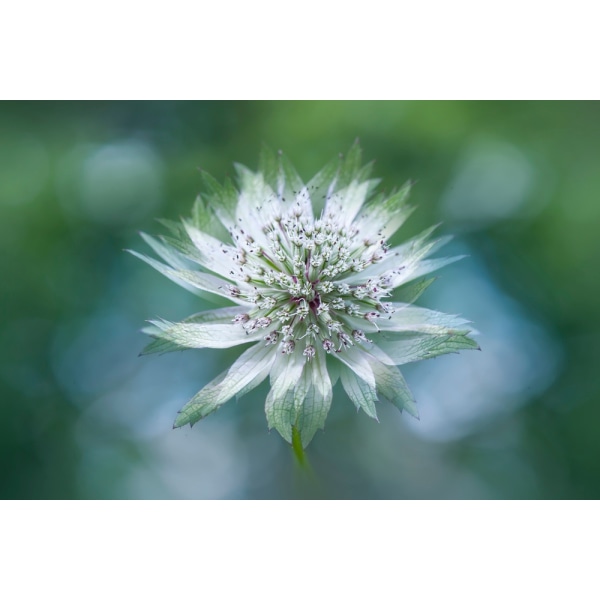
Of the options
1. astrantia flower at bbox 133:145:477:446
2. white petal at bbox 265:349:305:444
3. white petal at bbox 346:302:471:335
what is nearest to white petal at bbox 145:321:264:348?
astrantia flower at bbox 133:145:477:446

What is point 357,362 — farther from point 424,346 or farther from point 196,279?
point 196,279

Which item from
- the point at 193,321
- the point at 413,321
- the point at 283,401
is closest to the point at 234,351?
the point at 193,321

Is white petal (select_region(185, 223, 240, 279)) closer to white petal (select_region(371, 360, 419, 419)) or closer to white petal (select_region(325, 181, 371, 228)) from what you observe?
white petal (select_region(325, 181, 371, 228))

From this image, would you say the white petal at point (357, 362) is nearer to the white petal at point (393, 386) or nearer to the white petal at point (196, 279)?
the white petal at point (393, 386)

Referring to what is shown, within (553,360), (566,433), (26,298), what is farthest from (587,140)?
(26,298)

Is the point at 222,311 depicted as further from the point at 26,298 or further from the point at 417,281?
the point at 26,298

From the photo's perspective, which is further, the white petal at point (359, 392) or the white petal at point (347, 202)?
the white petal at point (347, 202)

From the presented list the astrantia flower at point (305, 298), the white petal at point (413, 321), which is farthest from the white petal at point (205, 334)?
the white petal at point (413, 321)
